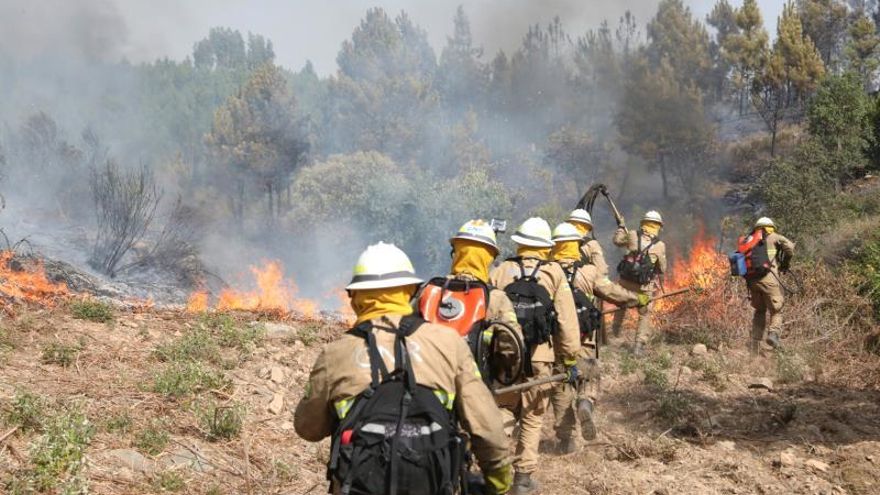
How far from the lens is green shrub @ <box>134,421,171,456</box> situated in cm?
521

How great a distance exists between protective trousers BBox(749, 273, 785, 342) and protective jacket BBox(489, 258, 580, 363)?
5.43 meters

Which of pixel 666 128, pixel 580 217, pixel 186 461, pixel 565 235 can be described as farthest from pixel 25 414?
pixel 666 128

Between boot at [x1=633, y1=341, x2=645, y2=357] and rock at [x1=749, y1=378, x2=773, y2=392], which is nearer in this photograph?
rock at [x1=749, y1=378, x2=773, y2=392]

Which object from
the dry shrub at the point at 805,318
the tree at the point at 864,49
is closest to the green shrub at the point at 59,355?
the dry shrub at the point at 805,318

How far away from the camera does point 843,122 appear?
24.4 m

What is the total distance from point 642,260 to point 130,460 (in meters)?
7.47

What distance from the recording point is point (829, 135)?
24750mm

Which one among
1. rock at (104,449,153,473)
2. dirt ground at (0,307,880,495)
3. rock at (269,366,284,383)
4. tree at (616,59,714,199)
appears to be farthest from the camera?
tree at (616,59,714,199)

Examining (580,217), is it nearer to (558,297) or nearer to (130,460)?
(558,297)

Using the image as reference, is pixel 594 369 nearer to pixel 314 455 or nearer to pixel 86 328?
pixel 314 455

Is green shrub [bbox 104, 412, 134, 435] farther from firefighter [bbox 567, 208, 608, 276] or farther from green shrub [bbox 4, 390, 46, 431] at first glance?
firefighter [bbox 567, 208, 608, 276]

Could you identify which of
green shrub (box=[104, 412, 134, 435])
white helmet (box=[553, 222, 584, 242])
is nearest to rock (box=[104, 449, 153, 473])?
green shrub (box=[104, 412, 134, 435])

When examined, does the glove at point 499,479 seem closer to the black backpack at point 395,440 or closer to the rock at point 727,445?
the black backpack at point 395,440

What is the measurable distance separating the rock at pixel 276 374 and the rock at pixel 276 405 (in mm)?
443
